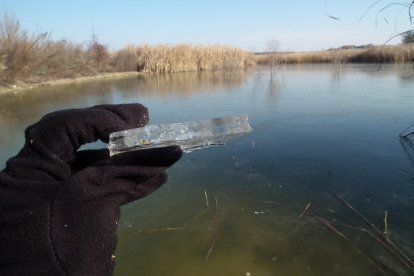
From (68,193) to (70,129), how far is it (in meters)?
0.16

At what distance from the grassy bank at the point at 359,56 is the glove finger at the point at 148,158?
15075mm

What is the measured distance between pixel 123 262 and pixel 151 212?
0.66 m

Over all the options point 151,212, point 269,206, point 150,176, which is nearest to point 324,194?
point 269,206

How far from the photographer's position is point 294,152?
4.17 metres

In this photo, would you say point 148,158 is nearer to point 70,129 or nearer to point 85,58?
point 70,129

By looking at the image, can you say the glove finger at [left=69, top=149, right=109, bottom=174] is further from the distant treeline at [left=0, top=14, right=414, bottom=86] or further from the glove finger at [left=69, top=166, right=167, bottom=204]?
the distant treeline at [left=0, top=14, right=414, bottom=86]

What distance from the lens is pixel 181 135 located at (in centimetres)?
96

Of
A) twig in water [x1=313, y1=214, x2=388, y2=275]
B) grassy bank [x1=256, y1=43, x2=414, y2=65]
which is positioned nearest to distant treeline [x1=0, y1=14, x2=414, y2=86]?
grassy bank [x1=256, y1=43, x2=414, y2=65]

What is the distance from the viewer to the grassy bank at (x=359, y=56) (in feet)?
63.6

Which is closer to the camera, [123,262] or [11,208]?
[11,208]

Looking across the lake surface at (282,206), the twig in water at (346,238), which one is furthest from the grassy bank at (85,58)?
the twig in water at (346,238)

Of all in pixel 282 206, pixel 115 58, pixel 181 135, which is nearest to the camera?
pixel 181 135

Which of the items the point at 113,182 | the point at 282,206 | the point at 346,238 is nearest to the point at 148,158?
the point at 113,182

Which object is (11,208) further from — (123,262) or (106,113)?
(123,262)
